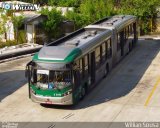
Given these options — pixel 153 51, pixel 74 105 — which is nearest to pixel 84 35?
pixel 74 105

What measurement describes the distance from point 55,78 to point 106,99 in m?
3.87

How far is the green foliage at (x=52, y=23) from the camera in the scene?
40.8 m

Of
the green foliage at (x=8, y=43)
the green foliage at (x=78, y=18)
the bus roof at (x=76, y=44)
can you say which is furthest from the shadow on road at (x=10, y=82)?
the green foliage at (x=78, y=18)

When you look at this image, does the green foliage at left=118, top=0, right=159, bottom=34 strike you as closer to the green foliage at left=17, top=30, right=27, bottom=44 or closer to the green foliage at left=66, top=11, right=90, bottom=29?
the green foliage at left=66, top=11, right=90, bottom=29

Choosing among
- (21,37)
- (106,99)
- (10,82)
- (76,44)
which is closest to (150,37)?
(21,37)

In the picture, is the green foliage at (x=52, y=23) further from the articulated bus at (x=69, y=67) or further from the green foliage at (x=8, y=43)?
the articulated bus at (x=69, y=67)

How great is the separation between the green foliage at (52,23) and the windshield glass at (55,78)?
21.2 meters

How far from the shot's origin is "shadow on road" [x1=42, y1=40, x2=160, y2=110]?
22.4 metres

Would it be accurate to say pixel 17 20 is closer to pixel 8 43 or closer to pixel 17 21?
pixel 17 21

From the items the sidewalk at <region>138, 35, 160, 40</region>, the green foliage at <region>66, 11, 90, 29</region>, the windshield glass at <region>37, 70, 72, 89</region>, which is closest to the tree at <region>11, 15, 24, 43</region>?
the green foliage at <region>66, 11, 90, 29</region>

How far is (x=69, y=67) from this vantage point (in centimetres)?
1992

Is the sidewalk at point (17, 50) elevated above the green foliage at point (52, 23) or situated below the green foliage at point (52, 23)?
below

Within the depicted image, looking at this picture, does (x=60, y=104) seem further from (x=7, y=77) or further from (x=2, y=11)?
(x=2, y=11)

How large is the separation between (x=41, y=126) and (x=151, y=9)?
2975 centimetres
